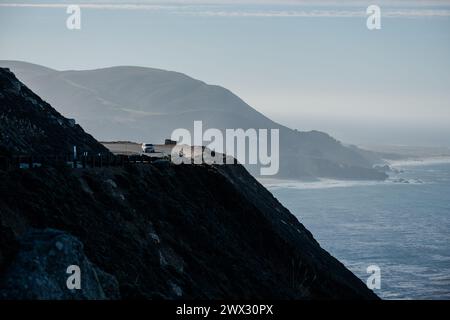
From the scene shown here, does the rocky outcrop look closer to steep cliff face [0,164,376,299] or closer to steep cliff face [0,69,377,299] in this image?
steep cliff face [0,69,377,299]

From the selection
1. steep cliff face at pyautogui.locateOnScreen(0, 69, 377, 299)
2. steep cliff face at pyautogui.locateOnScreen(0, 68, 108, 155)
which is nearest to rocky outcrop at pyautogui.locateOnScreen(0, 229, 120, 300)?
steep cliff face at pyautogui.locateOnScreen(0, 69, 377, 299)

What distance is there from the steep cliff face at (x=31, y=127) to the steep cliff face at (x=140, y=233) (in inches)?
4.6

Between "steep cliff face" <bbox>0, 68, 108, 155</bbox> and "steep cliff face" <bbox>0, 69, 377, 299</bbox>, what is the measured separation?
12cm

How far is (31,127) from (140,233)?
49.6 ft

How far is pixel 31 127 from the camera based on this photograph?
59.1 m

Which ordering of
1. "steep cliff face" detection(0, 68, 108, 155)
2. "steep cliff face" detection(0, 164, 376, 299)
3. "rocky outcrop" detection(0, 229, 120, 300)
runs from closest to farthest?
"rocky outcrop" detection(0, 229, 120, 300)
"steep cliff face" detection(0, 164, 376, 299)
"steep cliff face" detection(0, 68, 108, 155)

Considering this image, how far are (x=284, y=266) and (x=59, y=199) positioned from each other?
19316 mm

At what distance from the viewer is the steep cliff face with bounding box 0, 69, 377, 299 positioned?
112ft

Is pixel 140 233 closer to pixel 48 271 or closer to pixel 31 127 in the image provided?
pixel 48 271

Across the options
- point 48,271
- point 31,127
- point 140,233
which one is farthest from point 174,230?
point 48,271

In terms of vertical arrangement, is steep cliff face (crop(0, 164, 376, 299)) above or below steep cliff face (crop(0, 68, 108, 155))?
below

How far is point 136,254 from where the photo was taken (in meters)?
43.7

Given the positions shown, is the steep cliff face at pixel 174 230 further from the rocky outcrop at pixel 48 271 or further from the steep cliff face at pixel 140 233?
the rocky outcrop at pixel 48 271
